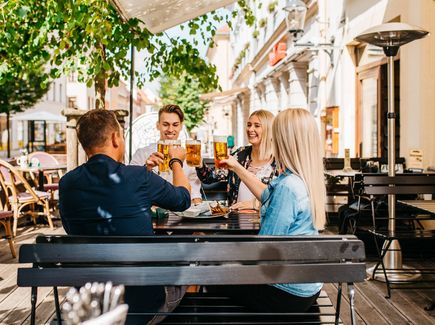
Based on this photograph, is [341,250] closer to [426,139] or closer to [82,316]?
[82,316]

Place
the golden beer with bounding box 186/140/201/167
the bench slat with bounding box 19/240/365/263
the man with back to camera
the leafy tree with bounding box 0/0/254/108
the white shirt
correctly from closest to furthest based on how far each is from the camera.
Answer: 1. the bench slat with bounding box 19/240/365/263
2. the man with back to camera
3. the golden beer with bounding box 186/140/201/167
4. the white shirt
5. the leafy tree with bounding box 0/0/254/108

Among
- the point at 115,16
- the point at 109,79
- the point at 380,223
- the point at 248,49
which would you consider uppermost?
the point at 248,49

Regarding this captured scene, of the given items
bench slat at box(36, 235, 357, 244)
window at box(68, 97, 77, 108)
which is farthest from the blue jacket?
window at box(68, 97, 77, 108)

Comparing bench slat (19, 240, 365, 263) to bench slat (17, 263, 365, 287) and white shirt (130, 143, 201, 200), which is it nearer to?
bench slat (17, 263, 365, 287)

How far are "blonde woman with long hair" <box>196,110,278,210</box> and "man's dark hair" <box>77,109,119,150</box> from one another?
74.1 inches

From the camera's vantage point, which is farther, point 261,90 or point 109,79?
point 261,90

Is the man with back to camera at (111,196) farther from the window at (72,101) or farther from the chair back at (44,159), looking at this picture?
the window at (72,101)

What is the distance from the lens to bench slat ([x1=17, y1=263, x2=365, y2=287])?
2.22 m

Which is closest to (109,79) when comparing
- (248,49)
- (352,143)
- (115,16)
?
(115,16)

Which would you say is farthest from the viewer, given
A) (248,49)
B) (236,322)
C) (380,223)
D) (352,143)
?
(248,49)

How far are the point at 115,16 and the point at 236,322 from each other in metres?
6.28

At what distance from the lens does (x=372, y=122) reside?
34.7ft

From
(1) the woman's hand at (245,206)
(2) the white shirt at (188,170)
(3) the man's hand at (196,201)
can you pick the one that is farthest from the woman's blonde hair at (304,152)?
(2) the white shirt at (188,170)

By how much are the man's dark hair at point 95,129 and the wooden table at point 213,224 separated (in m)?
1.00
